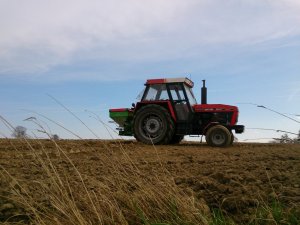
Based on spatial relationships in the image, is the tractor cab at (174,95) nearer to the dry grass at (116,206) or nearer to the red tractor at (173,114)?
the red tractor at (173,114)

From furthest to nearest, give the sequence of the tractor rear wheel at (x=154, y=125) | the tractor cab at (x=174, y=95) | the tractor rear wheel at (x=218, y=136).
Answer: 1. the tractor cab at (x=174, y=95)
2. the tractor rear wheel at (x=154, y=125)
3. the tractor rear wheel at (x=218, y=136)

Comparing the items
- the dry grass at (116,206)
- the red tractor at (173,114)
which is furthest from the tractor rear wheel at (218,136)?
the dry grass at (116,206)

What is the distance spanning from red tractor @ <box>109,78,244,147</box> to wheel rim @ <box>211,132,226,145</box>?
0.73 feet

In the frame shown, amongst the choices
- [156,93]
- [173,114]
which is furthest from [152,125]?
[156,93]

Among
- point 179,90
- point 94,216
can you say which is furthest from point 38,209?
point 179,90

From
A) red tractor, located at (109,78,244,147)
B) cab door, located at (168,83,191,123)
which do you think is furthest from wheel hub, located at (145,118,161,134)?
cab door, located at (168,83,191,123)

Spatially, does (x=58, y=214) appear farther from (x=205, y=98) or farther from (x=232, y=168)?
(x=205, y=98)

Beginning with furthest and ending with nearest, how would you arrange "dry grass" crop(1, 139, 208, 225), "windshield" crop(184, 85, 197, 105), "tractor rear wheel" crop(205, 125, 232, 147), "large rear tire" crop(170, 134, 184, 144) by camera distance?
1. "large rear tire" crop(170, 134, 184, 144)
2. "windshield" crop(184, 85, 197, 105)
3. "tractor rear wheel" crop(205, 125, 232, 147)
4. "dry grass" crop(1, 139, 208, 225)

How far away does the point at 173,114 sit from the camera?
11.1 m

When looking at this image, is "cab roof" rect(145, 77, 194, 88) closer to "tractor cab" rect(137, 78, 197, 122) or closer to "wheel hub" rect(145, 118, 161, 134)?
"tractor cab" rect(137, 78, 197, 122)

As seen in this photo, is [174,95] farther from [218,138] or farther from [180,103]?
[218,138]

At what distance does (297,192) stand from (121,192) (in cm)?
150

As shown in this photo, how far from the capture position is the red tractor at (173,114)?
36.3 feet

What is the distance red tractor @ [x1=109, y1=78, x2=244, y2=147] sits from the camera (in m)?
11.1
